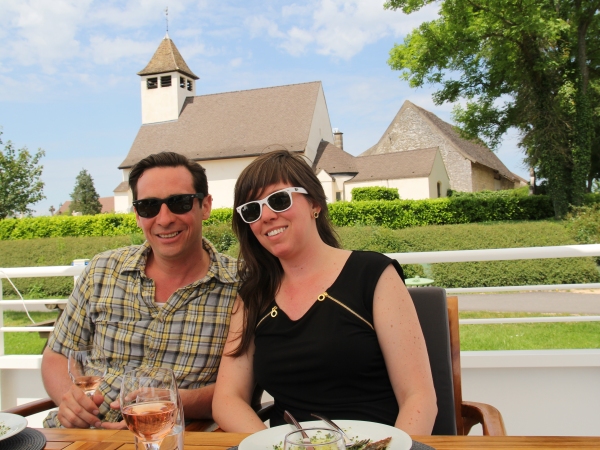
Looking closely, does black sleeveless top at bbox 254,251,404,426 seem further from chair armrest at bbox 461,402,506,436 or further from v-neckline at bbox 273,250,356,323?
chair armrest at bbox 461,402,506,436

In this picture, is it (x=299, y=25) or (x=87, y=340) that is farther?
(x=299, y=25)

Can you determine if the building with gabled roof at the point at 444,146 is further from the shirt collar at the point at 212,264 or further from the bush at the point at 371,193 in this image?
the shirt collar at the point at 212,264

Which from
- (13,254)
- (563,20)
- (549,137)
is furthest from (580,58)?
(13,254)

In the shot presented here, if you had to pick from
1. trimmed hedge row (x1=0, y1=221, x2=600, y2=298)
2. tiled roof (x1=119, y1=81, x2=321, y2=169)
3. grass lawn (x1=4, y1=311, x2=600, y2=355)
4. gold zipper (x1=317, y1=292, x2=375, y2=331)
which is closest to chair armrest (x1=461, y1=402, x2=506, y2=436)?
gold zipper (x1=317, y1=292, x2=375, y2=331)

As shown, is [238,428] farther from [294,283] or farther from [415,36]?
[415,36]

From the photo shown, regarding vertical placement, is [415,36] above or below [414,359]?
above

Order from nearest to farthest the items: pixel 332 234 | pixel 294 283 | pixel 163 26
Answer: pixel 294 283 < pixel 332 234 < pixel 163 26

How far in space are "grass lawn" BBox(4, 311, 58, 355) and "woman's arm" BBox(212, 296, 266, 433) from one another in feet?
17.9

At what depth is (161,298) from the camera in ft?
7.22

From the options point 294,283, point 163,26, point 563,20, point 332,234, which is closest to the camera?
point 294,283

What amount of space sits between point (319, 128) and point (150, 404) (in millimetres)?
48589

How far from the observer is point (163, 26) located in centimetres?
5444

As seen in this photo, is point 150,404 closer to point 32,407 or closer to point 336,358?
point 336,358

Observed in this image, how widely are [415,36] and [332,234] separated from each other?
2314cm
